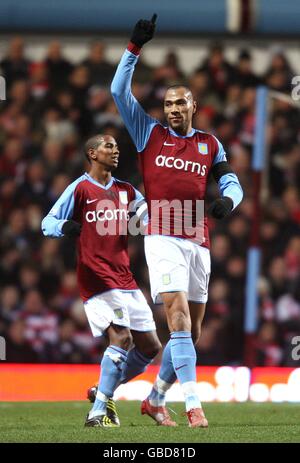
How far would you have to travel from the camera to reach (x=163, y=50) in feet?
53.6

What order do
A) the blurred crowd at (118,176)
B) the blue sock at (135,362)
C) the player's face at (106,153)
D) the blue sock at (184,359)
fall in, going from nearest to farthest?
the blue sock at (184,359)
the player's face at (106,153)
the blue sock at (135,362)
the blurred crowd at (118,176)

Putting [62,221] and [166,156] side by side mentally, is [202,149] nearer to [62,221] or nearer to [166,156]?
[166,156]

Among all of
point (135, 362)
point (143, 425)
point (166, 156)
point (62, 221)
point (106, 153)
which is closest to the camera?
point (166, 156)

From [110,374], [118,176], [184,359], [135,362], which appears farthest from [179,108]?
[118,176]

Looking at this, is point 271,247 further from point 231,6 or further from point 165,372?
point 165,372

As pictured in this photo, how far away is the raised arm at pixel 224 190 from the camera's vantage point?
805cm

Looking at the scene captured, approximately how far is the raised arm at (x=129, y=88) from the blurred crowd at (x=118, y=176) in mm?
5797

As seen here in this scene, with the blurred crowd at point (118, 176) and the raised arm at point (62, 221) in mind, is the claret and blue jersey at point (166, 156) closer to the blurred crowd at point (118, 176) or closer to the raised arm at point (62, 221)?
the raised arm at point (62, 221)

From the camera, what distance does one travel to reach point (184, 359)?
805 cm

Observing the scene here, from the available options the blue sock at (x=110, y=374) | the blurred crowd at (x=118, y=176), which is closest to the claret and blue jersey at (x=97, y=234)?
the blue sock at (x=110, y=374)

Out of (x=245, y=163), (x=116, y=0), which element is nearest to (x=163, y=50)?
(x=116, y=0)

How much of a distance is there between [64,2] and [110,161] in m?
7.91

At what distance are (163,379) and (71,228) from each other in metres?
1.23
